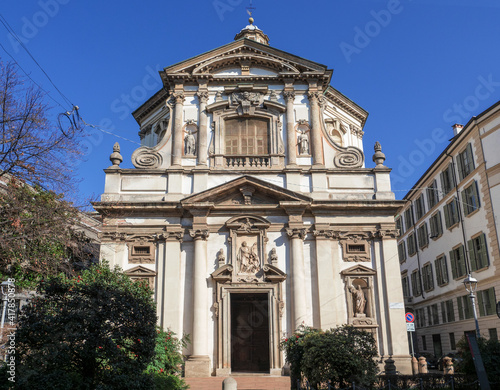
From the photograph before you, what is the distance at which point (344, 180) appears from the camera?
68.5 ft

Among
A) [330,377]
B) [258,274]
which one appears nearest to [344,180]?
[258,274]

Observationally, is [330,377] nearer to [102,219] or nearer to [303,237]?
[303,237]

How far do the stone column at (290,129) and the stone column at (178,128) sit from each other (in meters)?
4.93

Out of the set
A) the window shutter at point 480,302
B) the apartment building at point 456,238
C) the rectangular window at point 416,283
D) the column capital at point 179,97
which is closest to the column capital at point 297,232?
the apartment building at point 456,238

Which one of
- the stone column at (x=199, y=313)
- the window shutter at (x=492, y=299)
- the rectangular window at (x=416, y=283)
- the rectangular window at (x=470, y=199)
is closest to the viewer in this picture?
the stone column at (x=199, y=313)

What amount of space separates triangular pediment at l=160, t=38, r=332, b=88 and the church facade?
0.22 ft

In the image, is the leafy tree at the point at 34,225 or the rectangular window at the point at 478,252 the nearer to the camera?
the leafy tree at the point at 34,225

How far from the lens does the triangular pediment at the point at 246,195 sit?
19797mm

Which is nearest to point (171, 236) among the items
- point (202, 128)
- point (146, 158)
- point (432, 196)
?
point (146, 158)

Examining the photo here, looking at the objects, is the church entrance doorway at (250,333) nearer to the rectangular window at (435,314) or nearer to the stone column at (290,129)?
the stone column at (290,129)

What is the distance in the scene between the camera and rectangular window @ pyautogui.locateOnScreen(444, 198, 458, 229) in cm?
2748

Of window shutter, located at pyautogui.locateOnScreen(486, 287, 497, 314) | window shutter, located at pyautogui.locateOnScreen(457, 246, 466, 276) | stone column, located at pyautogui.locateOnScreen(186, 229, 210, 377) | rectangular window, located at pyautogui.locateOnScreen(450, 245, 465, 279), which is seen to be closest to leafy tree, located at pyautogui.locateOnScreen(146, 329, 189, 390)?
stone column, located at pyautogui.locateOnScreen(186, 229, 210, 377)

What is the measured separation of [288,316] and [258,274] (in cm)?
208

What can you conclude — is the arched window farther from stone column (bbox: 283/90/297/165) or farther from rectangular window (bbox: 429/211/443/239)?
rectangular window (bbox: 429/211/443/239)
